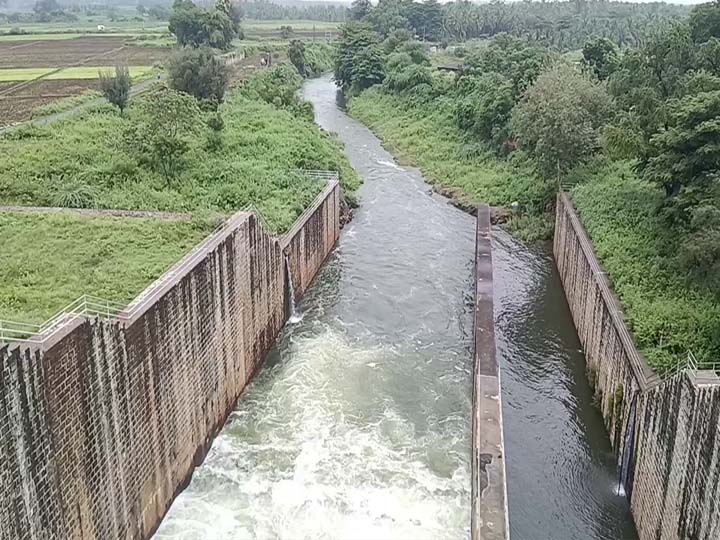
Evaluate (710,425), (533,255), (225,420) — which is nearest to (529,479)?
(710,425)

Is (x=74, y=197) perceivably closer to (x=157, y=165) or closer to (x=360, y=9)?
(x=157, y=165)

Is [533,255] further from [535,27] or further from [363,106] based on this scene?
[535,27]

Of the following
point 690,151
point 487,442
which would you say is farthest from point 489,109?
point 487,442

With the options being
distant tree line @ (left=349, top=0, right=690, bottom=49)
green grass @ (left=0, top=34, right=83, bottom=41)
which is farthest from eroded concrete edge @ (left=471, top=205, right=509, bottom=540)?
green grass @ (left=0, top=34, right=83, bottom=41)

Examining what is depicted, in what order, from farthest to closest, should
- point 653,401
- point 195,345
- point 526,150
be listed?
point 526,150
point 195,345
point 653,401

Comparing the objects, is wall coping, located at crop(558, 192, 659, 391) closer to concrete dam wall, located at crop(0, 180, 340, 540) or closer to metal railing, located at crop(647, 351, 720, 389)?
metal railing, located at crop(647, 351, 720, 389)

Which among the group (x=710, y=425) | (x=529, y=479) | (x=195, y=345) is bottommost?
(x=529, y=479)

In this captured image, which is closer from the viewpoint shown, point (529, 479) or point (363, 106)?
point (529, 479)
